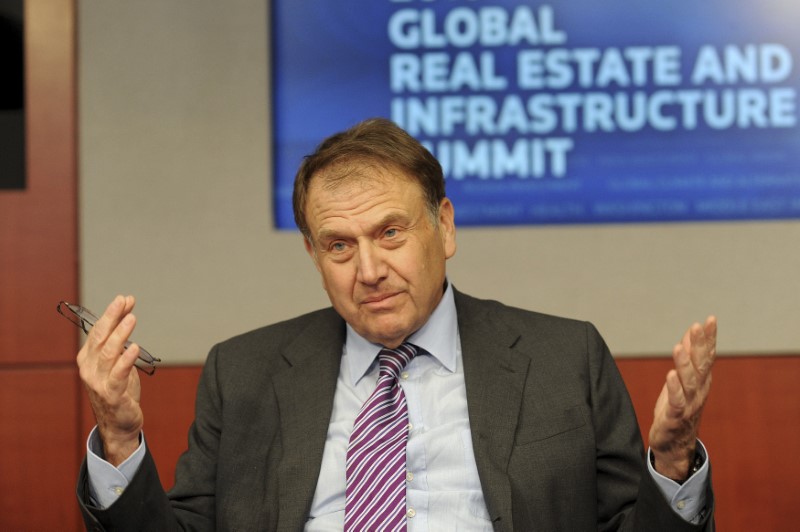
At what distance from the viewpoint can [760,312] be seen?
2.81 m

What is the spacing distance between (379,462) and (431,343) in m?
0.30

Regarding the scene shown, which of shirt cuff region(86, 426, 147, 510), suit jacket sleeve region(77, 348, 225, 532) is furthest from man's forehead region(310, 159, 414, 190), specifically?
shirt cuff region(86, 426, 147, 510)

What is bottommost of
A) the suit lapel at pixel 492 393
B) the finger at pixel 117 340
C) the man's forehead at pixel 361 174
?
the suit lapel at pixel 492 393

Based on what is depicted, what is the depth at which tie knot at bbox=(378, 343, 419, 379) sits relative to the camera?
1.99 meters

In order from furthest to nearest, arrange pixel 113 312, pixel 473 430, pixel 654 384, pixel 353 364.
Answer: pixel 654 384 < pixel 353 364 < pixel 473 430 < pixel 113 312

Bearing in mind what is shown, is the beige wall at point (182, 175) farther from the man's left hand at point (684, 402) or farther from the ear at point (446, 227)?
the man's left hand at point (684, 402)

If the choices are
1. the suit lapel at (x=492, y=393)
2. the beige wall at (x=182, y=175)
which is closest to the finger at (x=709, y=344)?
the suit lapel at (x=492, y=393)

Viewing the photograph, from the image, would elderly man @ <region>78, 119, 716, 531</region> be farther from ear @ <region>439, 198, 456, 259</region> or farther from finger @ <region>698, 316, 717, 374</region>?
finger @ <region>698, 316, 717, 374</region>

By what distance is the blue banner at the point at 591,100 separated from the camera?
9.17 feet

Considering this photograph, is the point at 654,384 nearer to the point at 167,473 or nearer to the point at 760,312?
the point at 760,312

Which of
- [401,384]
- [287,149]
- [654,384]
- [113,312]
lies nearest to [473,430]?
[401,384]

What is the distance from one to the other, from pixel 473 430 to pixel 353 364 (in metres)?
0.32

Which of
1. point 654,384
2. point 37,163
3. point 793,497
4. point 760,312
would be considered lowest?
point 793,497

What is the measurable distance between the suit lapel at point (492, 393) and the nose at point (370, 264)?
→ 0.88ft
